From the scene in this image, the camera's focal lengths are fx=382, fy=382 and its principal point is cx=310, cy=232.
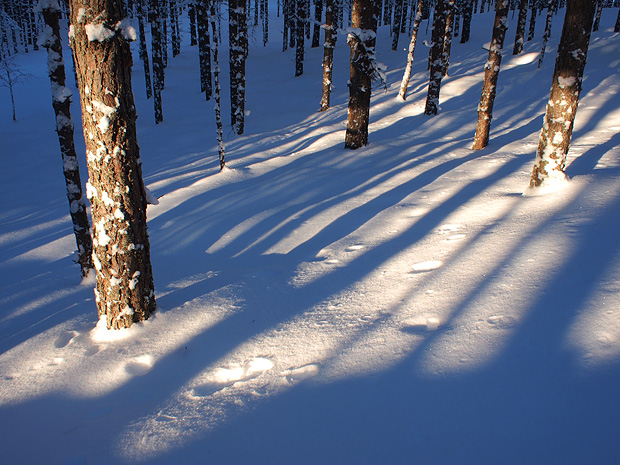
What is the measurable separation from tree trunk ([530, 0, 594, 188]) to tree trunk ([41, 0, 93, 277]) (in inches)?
250

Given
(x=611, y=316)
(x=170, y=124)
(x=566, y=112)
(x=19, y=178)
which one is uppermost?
(x=566, y=112)

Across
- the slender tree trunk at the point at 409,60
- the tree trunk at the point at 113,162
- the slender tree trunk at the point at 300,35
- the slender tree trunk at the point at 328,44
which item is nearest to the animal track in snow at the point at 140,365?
the tree trunk at the point at 113,162

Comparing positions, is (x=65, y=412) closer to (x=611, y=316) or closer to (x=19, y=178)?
Answer: (x=611, y=316)

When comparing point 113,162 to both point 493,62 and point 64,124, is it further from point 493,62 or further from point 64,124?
point 493,62

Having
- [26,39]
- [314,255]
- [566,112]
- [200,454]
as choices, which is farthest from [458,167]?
[26,39]

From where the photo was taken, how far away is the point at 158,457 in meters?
2.20

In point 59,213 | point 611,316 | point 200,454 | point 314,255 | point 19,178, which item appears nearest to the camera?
point 200,454

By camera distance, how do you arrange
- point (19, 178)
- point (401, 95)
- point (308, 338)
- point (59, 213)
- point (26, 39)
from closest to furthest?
1. point (308, 338)
2. point (59, 213)
3. point (19, 178)
4. point (401, 95)
5. point (26, 39)

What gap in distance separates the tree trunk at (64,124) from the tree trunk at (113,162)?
80.4 inches

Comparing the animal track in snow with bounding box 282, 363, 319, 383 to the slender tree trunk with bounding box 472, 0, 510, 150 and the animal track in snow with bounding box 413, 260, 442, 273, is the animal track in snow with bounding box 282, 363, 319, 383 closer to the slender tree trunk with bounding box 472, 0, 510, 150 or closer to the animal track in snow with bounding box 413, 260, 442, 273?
the animal track in snow with bounding box 413, 260, 442, 273

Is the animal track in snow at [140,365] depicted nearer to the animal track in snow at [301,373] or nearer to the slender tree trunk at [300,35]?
the animal track in snow at [301,373]

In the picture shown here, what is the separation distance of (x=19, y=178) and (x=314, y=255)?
12840 millimetres

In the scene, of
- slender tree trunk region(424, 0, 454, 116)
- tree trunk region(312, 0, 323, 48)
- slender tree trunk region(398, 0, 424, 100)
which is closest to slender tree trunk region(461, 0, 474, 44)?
tree trunk region(312, 0, 323, 48)

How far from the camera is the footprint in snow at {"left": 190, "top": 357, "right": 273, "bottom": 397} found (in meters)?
2.69
